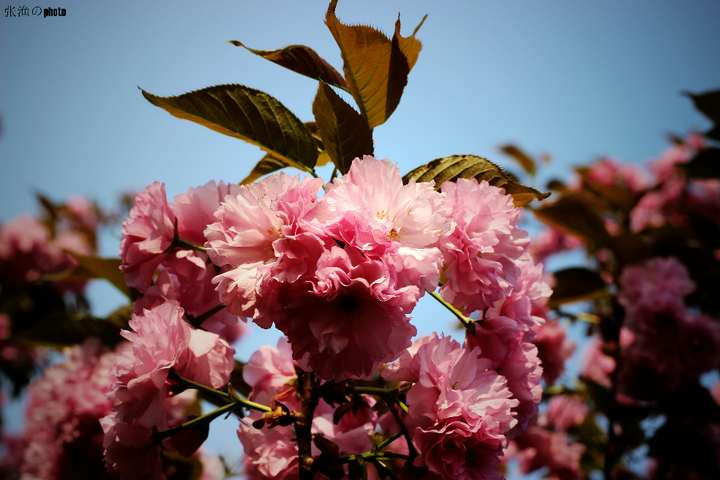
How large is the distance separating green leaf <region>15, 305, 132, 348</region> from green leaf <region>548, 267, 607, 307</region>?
80.3 inches

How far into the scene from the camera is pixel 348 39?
2.64 ft

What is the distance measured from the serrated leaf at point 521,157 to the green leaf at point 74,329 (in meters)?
2.92

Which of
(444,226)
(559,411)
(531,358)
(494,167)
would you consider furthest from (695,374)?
(444,226)

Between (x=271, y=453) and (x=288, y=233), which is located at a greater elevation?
(x=288, y=233)

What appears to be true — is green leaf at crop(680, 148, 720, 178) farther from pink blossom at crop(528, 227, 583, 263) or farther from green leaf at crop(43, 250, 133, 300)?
green leaf at crop(43, 250, 133, 300)

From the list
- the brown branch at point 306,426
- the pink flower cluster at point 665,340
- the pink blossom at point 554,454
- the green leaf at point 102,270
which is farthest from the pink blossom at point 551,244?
the brown branch at point 306,426

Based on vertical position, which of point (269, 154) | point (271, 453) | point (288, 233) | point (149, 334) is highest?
point (269, 154)

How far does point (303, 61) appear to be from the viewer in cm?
91

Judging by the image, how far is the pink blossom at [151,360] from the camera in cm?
70

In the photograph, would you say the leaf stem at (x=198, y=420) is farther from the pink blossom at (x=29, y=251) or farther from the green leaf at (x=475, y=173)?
the pink blossom at (x=29, y=251)

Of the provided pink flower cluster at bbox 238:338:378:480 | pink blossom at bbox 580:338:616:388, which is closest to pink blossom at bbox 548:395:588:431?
pink blossom at bbox 580:338:616:388

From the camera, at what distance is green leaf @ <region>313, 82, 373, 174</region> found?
766 mm

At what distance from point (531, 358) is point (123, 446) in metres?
0.73

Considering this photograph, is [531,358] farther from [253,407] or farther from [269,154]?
[269,154]
